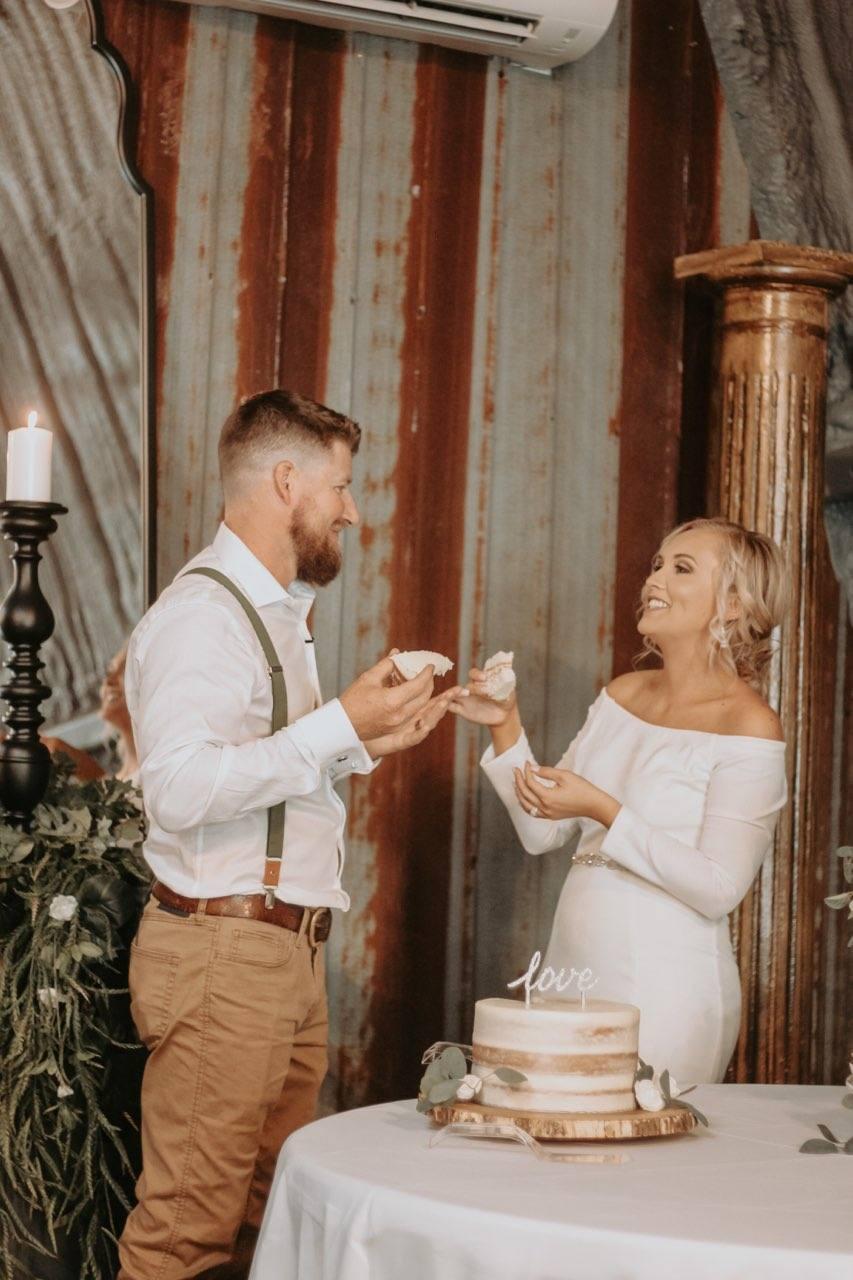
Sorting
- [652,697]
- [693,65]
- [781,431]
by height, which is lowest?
[652,697]

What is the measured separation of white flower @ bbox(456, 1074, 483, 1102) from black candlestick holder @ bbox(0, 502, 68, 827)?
1.15m

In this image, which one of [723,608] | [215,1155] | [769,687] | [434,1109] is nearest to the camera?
[434,1109]

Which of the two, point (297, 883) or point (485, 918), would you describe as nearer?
point (297, 883)

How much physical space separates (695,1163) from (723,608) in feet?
4.39

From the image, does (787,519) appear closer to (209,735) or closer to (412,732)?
(412,732)

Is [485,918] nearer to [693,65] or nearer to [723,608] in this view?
[723,608]

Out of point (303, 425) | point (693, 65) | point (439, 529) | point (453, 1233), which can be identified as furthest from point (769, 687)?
point (453, 1233)

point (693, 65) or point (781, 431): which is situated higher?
point (693, 65)

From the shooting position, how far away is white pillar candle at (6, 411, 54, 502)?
269 cm

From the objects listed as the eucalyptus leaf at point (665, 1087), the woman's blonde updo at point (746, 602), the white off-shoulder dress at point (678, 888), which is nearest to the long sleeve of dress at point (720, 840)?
the white off-shoulder dress at point (678, 888)

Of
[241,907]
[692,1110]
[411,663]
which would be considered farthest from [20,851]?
[692,1110]

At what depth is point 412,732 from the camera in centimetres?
261

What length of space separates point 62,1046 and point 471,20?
231cm

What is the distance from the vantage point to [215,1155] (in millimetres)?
2359
